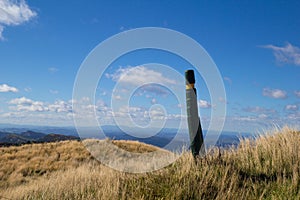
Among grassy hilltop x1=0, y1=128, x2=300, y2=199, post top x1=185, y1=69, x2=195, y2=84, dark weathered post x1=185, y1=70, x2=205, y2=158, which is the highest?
post top x1=185, y1=69, x2=195, y2=84

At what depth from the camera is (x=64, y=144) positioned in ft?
103


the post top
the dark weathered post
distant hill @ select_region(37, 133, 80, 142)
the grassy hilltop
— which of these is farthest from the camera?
distant hill @ select_region(37, 133, 80, 142)

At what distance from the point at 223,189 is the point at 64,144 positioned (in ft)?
90.6

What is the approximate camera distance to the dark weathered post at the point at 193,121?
7.55m

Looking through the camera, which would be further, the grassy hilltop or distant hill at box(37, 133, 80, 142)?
distant hill at box(37, 133, 80, 142)

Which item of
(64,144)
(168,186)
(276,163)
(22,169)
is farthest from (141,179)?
(64,144)

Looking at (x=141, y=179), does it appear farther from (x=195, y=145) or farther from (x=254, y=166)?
(x=254, y=166)

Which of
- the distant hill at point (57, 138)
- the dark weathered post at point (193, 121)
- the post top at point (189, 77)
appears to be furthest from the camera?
the distant hill at point (57, 138)

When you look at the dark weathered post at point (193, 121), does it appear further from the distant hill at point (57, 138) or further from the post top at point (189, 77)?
the distant hill at point (57, 138)

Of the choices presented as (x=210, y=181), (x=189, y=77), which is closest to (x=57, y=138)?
(x=189, y=77)

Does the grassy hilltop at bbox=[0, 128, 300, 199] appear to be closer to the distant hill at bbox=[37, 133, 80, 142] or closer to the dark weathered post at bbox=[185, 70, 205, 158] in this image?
the dark weathered post at bbox=[185, 70, 205, 158]

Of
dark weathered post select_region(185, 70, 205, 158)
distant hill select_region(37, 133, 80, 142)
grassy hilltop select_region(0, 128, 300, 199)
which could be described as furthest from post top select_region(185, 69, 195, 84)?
distant hill select_region(37, 133, 80, 142)

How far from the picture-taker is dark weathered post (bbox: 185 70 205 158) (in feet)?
24.8

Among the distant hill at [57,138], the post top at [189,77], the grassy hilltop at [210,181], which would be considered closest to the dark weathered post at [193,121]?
the post top at [189,77]
